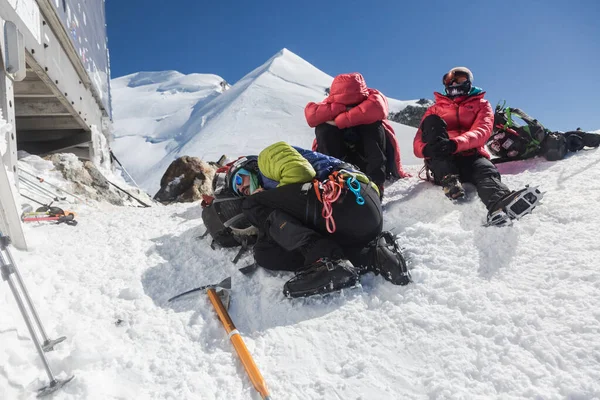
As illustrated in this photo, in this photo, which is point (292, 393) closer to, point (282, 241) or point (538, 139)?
point (282, 241)

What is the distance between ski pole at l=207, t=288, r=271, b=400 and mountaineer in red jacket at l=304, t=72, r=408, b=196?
6.26ft

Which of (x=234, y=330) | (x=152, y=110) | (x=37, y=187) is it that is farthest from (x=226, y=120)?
(x=234, y=330)

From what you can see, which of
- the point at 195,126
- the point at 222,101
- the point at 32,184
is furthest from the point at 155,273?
the point at 222,101

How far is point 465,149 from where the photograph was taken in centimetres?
319

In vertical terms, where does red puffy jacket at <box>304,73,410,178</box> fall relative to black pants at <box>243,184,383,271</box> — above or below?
above

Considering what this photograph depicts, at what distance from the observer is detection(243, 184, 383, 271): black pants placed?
226 cm

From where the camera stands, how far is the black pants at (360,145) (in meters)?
3.51

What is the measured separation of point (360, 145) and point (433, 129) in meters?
0.76

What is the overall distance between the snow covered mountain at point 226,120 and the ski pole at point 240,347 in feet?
30.9

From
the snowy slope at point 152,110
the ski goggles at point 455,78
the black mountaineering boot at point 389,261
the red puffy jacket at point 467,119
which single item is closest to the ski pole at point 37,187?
the black mountaineering boot at point 389,261

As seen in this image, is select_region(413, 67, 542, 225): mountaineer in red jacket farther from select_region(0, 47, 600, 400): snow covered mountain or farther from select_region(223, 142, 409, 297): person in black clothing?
select_region(223, 142, 409, 297): person in black clothing

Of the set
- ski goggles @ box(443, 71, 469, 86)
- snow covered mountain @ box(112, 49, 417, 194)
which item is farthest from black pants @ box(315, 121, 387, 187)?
snow covered mountain @ box(112, 49, 417, 194)

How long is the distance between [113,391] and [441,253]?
1.83 meters

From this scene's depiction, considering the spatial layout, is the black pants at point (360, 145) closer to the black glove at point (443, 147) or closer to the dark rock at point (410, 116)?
the black glove at point (443, 147)
